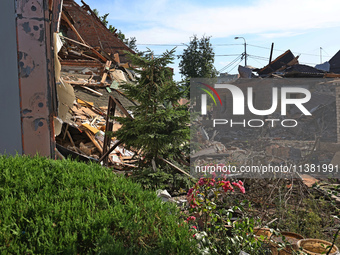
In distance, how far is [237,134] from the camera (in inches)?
828

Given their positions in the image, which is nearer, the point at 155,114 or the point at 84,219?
the point at 84,219

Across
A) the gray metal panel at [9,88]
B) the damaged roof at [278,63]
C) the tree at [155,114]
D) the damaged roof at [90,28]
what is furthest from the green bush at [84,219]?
the damaged roof at [278,63]

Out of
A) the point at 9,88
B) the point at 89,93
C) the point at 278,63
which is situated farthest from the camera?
the point at 278,63

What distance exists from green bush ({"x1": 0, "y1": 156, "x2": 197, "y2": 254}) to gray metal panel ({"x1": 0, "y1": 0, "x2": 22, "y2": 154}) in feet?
6.61

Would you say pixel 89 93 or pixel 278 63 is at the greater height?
pixel 278 63

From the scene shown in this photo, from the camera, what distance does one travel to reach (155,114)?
643 centimetres

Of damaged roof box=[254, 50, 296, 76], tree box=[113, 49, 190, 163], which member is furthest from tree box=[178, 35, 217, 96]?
tree box=[113, 49, 190, 163]

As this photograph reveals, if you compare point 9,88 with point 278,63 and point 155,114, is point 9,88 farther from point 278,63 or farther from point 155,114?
point 278,63

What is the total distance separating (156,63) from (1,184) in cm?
409

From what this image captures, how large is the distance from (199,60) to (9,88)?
27.1 meters

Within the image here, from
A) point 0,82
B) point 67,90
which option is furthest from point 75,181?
point 67,90

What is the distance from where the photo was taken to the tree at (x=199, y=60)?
30.8 m

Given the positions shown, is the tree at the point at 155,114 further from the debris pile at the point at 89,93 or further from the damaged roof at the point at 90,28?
the damaged roof at the point at 90,28

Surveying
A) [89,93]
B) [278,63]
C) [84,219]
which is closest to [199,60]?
[278,63]
